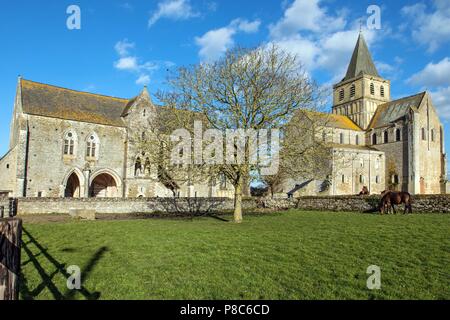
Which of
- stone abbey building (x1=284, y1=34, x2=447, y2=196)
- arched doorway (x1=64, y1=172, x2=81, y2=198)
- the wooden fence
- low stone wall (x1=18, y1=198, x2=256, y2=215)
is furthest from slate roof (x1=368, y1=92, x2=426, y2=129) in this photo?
the wooden fence

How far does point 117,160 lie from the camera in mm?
41250

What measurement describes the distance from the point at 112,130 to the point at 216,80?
25.3 meters

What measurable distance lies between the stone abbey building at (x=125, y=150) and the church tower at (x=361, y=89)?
94 cm

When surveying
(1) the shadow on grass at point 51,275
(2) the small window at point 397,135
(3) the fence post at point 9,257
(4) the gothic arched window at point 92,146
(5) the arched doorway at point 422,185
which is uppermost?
(2) the small window at point 397,135

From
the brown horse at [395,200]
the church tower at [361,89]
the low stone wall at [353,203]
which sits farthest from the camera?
the church tower at [361,89]

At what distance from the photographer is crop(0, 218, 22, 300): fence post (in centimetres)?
258

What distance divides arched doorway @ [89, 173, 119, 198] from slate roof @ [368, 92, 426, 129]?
46.1 meters

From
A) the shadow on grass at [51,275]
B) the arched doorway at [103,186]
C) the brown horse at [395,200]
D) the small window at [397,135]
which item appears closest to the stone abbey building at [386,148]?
the small window at [397,135]

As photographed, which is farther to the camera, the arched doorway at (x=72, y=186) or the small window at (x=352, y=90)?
the small window at (x=352, y=90)

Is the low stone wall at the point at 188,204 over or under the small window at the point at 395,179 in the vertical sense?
under

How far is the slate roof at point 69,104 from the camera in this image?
3711 centimetres

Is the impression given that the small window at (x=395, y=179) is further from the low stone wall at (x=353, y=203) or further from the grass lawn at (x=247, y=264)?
the grass lawn at (x=247, y=264)

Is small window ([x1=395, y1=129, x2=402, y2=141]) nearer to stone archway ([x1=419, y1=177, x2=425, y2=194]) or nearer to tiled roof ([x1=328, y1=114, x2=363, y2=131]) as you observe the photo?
tiled roof ([x1=328, y1=114, x2=363, y2=131])

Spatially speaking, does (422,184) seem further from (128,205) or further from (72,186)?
(72,186)
